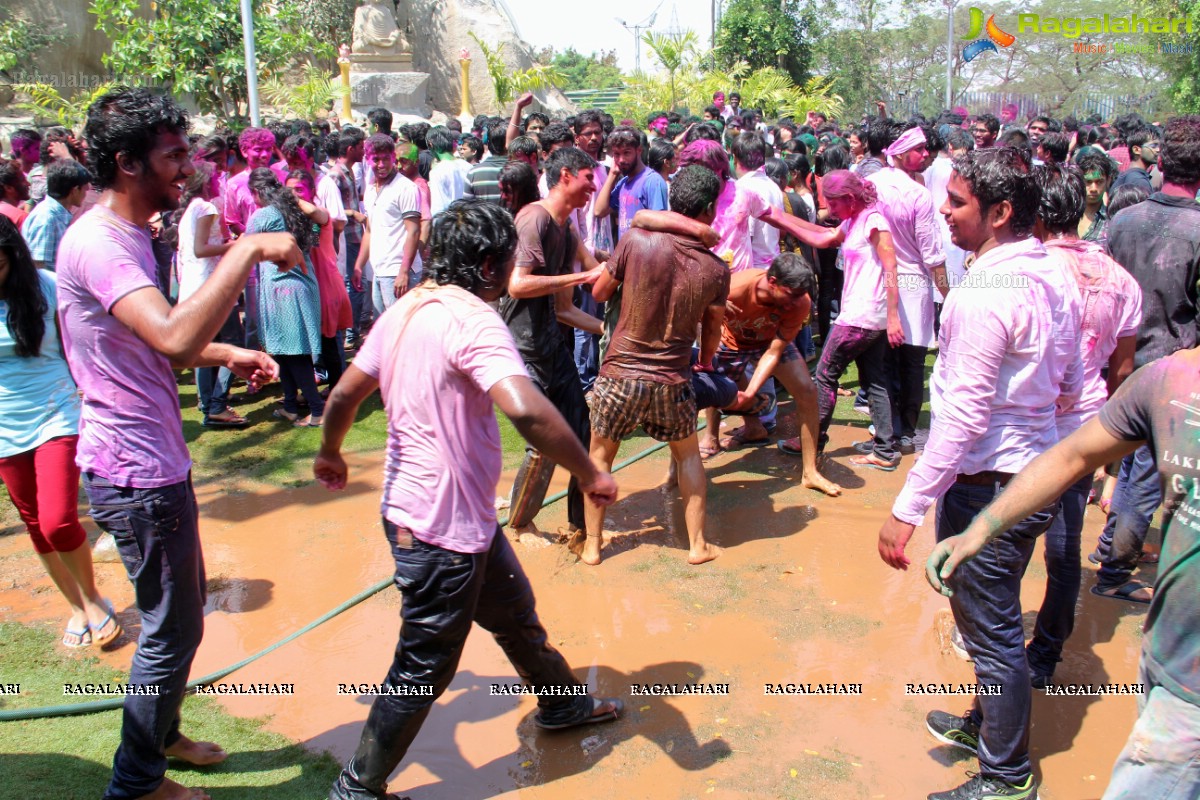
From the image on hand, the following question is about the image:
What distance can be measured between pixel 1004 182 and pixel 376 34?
2479 centimetres

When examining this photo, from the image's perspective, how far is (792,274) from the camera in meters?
5.37

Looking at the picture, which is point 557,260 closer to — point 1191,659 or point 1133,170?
point 1191,659

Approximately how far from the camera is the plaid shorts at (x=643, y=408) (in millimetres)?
4637

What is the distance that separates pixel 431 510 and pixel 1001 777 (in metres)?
2.03

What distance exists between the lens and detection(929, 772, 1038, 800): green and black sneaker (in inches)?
118

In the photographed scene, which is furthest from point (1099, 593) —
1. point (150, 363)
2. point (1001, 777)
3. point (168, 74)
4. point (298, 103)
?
point (298, 103)

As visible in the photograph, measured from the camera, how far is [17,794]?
310 cm

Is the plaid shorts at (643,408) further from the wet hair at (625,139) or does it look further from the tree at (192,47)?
the tree at (192,47)

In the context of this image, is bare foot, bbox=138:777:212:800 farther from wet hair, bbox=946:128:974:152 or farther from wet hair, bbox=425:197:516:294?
wet hair, bbox=946:128:974:152

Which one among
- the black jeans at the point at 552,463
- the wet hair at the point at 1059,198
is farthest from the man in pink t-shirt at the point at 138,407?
the wet hair at the point at 1059,198

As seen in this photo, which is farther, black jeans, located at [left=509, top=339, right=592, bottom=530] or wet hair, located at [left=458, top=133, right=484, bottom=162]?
wet hair, located at [left=458, top=133, right=484, bottom=162]

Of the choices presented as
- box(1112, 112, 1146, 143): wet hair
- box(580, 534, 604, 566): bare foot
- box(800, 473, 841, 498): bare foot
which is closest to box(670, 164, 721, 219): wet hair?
box(580, 534, 604, 566): bare foot

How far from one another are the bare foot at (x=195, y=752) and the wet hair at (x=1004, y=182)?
323 cm

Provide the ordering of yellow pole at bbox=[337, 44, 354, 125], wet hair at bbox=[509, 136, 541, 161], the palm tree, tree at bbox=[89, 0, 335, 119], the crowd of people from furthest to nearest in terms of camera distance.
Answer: the palm tree → yellow pole at bbox=[337, 44, 354, 125] → tree at bbox=[89, 0, 335, 119] → wet hair at bbox=[509, 136, 541, 161] → the crowd of people
